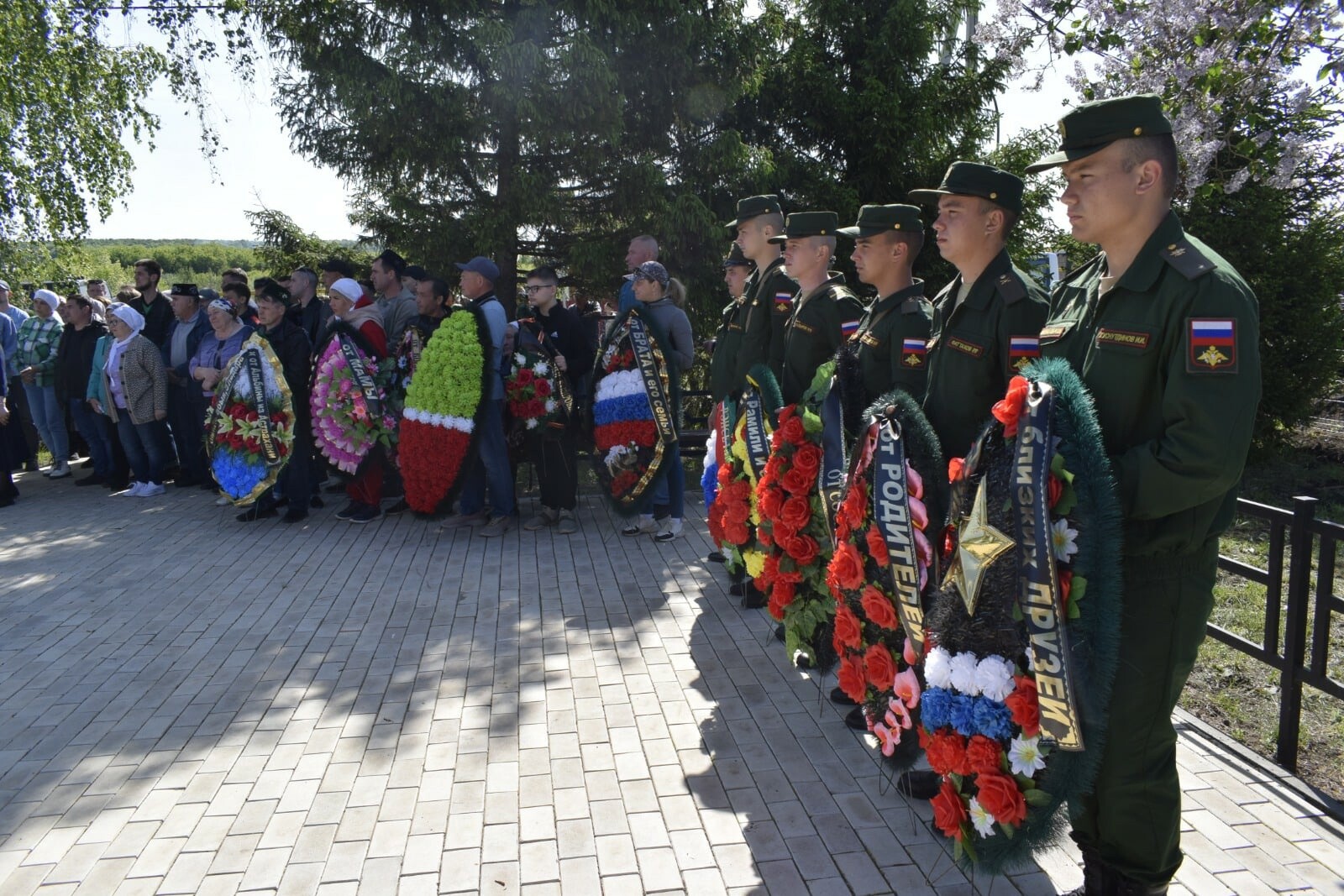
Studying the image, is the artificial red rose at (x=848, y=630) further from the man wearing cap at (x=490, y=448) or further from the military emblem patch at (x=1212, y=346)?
the man wearing cap at (x=490, y=448)

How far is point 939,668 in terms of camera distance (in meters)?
2.92

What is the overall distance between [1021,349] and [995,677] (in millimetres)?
1170

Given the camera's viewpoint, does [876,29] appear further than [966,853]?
Yes

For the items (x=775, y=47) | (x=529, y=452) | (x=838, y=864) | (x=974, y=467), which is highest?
(x=775, y=47)

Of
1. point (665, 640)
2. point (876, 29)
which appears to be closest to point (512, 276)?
point (876, 29)

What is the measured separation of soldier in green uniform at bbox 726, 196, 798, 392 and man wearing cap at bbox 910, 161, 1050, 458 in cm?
201

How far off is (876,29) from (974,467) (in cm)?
1097

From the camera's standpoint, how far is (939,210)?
355 cm

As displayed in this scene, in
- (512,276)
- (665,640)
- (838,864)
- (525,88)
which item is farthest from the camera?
(512,276)

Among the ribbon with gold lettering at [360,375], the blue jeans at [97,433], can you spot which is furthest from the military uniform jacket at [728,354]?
the blue jeans at [97,433]

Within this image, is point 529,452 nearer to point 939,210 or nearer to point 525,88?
point 525,88

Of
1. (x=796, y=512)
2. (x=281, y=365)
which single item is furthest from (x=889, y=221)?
(x=281, y=365)

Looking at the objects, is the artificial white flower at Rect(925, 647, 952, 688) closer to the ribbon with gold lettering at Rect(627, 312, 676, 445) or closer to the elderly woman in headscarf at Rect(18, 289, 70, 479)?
the ribbon with gold lettering at Rect(627, 312, 676, 445)

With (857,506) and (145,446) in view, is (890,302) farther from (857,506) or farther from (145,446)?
(145,446)
